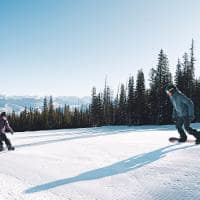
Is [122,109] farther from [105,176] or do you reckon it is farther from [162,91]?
[105,176]

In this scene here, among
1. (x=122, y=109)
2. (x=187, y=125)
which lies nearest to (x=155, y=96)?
(x=122, y=109)

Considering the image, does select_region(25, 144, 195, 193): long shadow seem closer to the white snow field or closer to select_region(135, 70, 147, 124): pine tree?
the white snow field

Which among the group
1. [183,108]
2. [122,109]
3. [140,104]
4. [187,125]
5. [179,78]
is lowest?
[187,125]

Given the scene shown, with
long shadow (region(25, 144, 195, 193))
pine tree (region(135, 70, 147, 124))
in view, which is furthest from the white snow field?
pine tree (region(135, 70, 147, 124))

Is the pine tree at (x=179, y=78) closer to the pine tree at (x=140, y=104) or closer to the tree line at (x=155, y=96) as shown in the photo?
the tree line at (x=155, y=96)

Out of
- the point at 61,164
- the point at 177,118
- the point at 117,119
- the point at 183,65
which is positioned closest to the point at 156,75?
the point at 183,65

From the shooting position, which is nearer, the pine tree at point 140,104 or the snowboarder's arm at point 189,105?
the snowboarder's arm at point 189,105

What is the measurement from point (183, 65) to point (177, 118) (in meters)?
44.1

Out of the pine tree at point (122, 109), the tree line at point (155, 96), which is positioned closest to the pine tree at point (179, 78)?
the tree line at point (155, 96)

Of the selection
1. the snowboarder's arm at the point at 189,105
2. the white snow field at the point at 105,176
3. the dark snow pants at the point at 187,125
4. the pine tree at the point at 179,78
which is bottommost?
the white snow field at the point at 105,176

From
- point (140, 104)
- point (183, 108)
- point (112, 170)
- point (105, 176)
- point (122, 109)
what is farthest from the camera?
point (122, 109)

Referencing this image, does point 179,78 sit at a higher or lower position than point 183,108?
higher

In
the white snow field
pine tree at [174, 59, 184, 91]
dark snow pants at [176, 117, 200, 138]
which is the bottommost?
the white snow field

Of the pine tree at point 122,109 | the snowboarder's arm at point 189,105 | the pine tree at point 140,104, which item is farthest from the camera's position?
the pine tree at point 122,109
